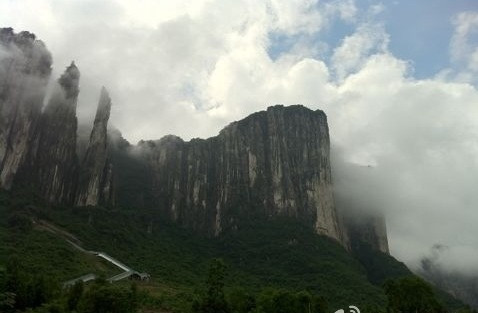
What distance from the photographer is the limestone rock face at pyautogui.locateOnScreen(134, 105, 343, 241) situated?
485ft

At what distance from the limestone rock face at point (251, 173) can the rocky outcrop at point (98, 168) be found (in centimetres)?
2251

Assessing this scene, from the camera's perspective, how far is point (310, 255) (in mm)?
122125

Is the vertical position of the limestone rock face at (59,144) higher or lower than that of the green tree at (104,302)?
higher

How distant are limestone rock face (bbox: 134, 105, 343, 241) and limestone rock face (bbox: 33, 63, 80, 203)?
105 ft

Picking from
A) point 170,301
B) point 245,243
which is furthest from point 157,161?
point 170,301

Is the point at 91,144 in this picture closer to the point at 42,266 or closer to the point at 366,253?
the point at 42,266

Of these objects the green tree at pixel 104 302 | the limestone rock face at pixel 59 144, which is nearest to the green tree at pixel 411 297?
the green tree at pixel 104 302

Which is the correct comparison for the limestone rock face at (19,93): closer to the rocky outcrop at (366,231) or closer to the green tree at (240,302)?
the green tree at (240,302)

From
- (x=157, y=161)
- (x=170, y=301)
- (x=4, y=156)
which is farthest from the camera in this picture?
(x=157, y=161)

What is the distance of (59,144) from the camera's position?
426 ft

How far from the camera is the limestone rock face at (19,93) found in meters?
119

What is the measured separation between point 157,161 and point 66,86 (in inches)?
1582

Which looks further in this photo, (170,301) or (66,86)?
(66,86)

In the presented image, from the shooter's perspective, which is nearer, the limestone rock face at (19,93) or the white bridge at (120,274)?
the white bridge at (120,274)
